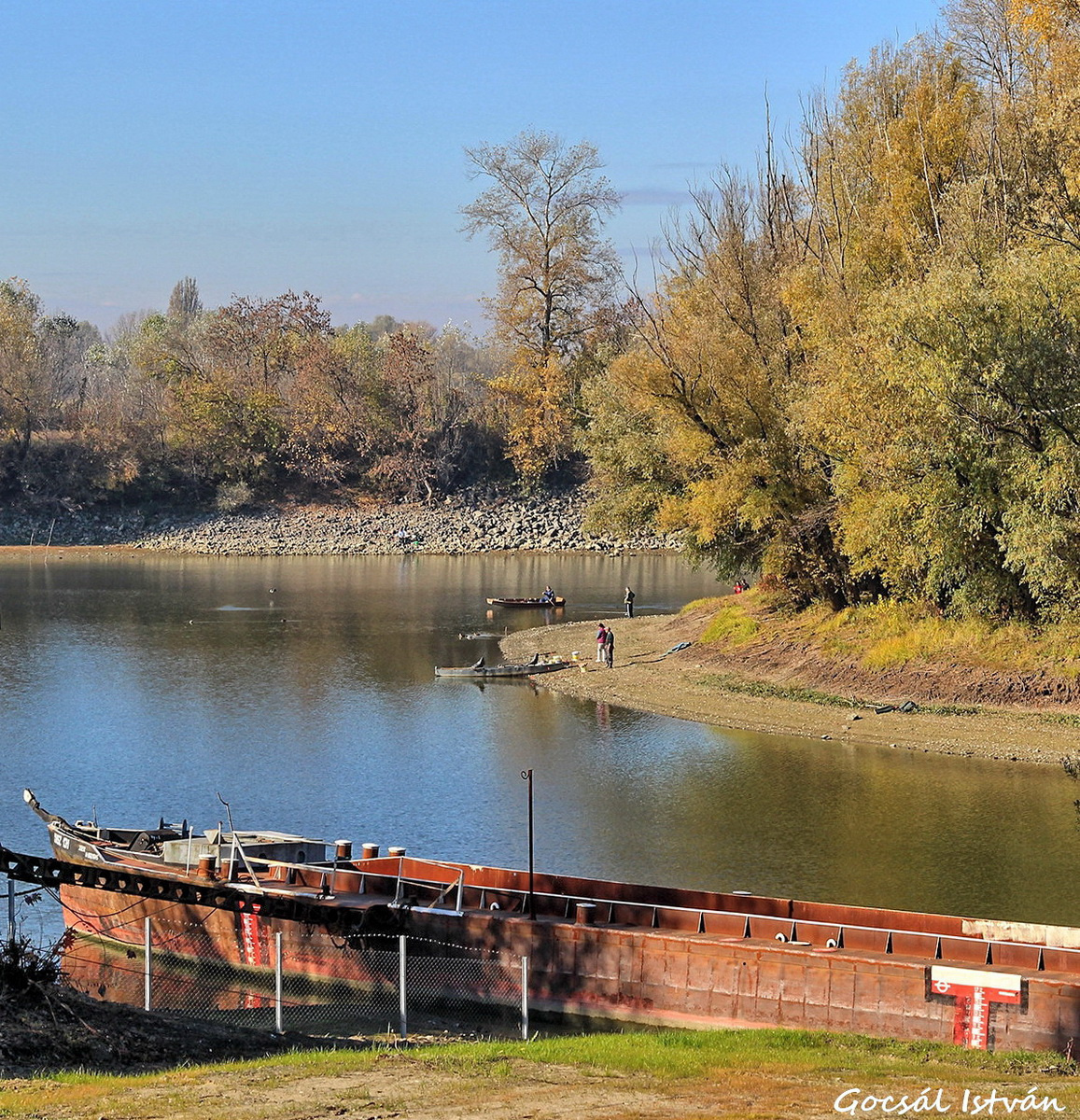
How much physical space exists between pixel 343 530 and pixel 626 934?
4213 inches

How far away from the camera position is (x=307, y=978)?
2672 centimetres

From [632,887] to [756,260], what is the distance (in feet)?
134

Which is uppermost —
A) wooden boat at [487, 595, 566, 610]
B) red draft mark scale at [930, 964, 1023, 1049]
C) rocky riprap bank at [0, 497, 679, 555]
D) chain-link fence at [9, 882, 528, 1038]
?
rocky riprap bank at [0, 497, 679, 555]

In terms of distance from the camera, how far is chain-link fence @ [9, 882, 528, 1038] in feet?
81.0

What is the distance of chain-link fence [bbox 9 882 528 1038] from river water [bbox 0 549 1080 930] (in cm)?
319

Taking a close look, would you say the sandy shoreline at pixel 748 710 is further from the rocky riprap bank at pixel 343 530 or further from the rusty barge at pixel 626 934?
the rocky riprap bank at pixel 343 530

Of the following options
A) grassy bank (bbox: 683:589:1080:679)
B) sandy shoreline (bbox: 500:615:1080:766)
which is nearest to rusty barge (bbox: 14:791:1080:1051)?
sandy shoreline (bbox: 500:615:1080:766)

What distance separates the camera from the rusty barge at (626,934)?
22453mm

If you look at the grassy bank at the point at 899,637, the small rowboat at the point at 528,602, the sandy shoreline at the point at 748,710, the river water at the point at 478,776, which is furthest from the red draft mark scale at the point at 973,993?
the small rowboat at the point at 528,602

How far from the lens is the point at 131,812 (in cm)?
3797

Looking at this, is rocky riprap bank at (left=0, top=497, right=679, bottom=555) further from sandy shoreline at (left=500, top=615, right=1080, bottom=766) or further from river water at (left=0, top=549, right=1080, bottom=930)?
sandy shoreline at (left=500, top=615, right=1080, bottom=766)

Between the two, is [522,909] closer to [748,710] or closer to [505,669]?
[748,710]

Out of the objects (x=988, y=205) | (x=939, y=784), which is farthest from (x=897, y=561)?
(x=988, y=205)

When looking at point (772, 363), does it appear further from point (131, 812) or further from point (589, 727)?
point (131, 812)
